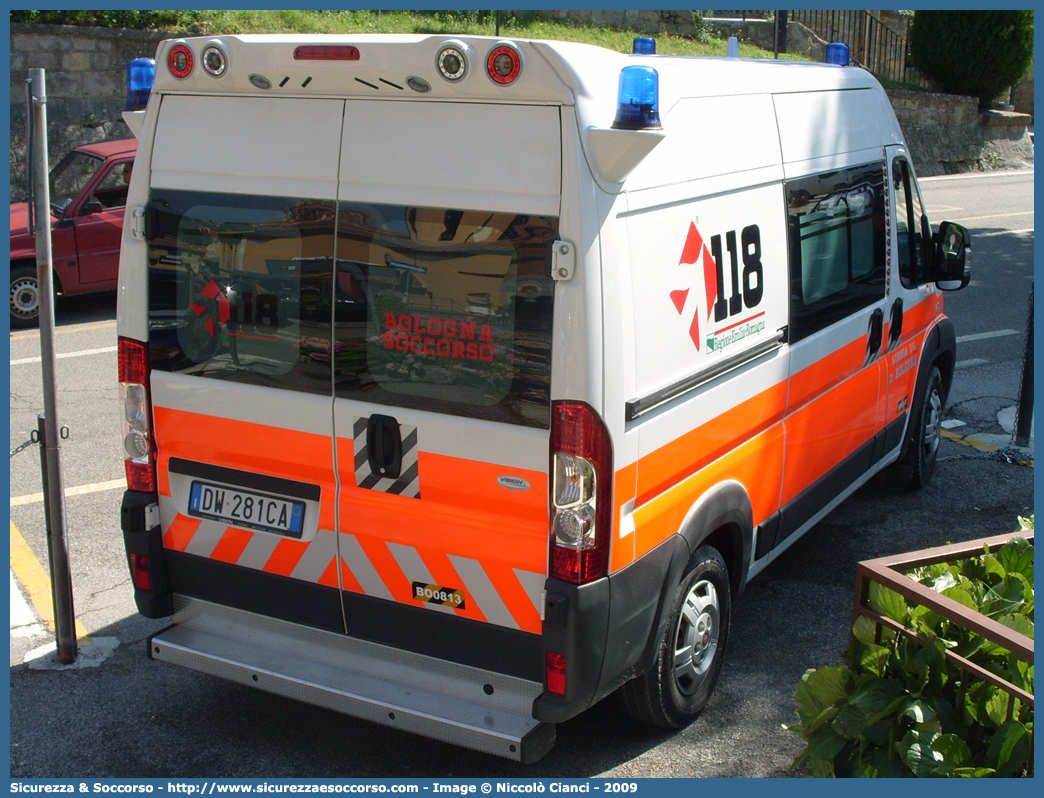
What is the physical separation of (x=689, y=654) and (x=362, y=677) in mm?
1252

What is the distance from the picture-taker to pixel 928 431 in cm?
663

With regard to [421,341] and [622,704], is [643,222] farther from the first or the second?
[622,704]

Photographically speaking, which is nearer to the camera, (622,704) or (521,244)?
(521,244)

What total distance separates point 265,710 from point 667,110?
283cm

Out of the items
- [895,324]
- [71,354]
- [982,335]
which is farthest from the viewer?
[982,335]

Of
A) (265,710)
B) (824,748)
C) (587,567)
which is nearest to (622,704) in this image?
(587,567)

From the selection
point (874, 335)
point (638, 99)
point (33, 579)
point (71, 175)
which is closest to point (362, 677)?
point (638, 99)

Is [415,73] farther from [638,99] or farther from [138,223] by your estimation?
[138,223]

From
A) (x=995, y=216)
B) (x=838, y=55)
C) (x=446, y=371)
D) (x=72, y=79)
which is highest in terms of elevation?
(x=72, y=79)

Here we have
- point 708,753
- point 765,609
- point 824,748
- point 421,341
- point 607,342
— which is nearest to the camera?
point 824,748

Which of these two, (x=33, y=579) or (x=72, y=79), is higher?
(x=72, y=79)

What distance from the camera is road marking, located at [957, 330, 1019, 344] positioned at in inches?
405

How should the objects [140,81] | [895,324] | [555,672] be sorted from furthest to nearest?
[895,324] < [140,81] < [555,672]
